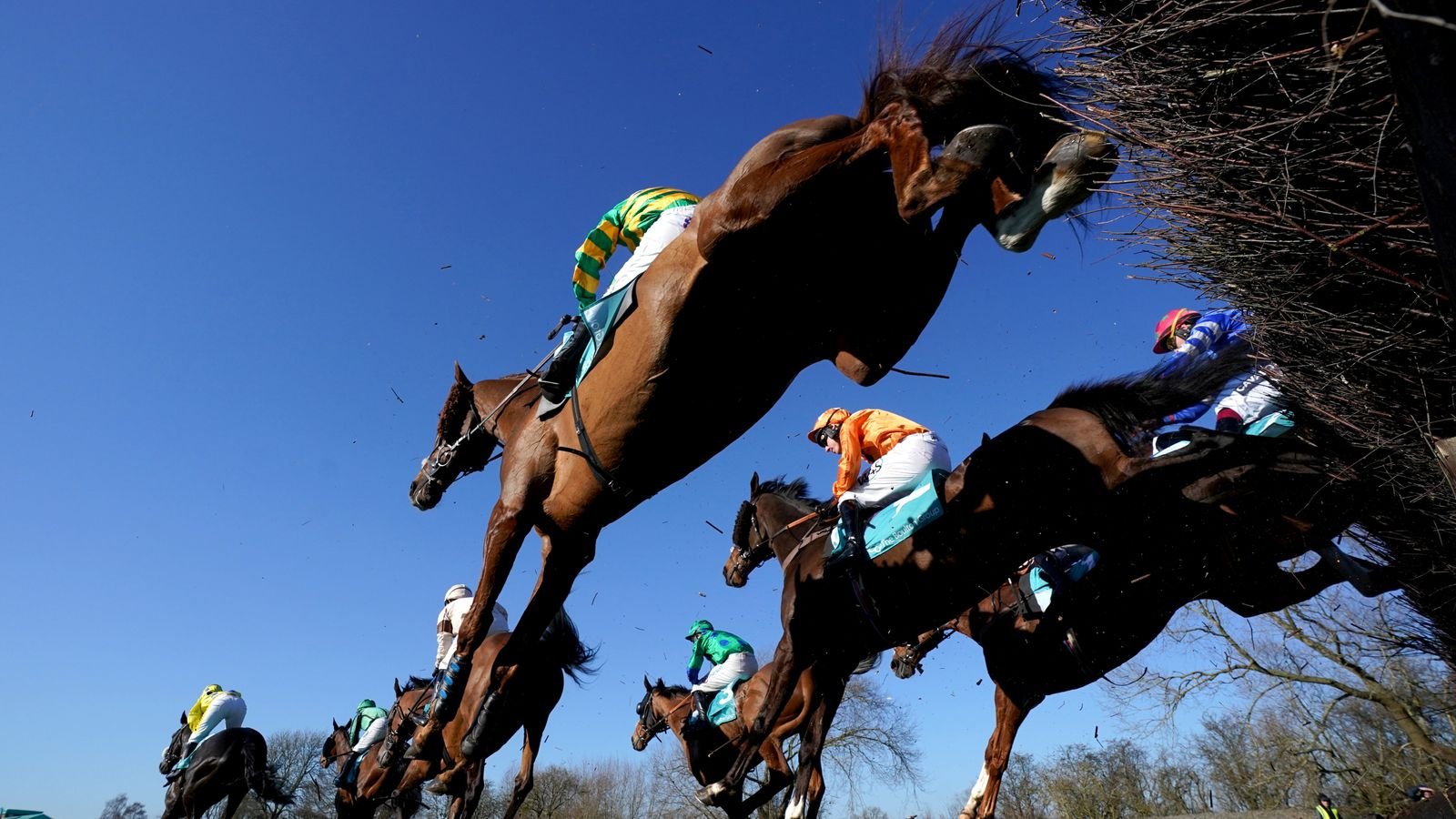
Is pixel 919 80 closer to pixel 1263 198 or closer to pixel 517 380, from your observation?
pixel 1263 198

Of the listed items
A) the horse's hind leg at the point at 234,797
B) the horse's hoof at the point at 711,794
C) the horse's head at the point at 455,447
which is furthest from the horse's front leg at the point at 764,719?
the horse's hind leg at the point at 234,797

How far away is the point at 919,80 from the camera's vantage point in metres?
3.05

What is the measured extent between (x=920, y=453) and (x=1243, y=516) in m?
2.30

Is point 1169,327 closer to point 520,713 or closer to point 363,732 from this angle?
point 520,713

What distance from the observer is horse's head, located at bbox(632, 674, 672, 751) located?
11.0 meters

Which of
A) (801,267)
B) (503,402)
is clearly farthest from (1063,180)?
(503,402)

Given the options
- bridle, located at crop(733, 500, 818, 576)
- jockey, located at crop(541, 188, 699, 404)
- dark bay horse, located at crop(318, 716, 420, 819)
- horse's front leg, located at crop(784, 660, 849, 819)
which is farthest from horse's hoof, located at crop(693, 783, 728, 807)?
dark bay horse, located at crop(318, 716, 420, 819)

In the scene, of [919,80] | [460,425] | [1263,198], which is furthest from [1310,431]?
[460,425]

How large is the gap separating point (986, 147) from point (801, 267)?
1031mm

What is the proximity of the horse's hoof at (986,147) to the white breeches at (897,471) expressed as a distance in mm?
4073

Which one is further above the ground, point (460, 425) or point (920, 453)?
point (920, 453)

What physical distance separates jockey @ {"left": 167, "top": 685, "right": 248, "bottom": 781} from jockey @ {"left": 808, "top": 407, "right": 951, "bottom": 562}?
10.1m

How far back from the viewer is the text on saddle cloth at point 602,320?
3873mm

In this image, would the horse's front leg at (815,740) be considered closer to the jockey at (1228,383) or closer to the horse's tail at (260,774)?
the jockey at (1228,383)
